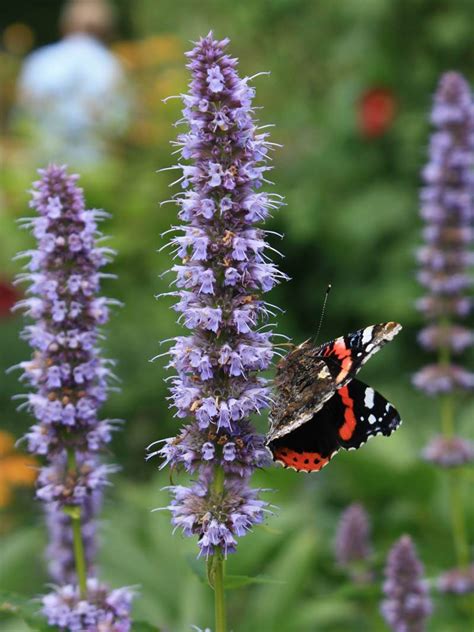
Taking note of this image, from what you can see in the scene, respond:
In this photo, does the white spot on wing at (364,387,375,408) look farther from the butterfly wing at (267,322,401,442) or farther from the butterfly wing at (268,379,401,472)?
the butterfly wing at (267,322,401,442)

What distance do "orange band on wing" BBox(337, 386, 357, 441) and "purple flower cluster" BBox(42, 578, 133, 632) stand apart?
3.16 feet

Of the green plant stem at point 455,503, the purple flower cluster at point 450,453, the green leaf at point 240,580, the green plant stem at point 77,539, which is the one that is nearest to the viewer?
the green leaf at point 240,580

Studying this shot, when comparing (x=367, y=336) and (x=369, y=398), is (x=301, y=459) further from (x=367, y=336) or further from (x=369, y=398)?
(x=367, y=336)

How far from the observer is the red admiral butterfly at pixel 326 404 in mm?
3389

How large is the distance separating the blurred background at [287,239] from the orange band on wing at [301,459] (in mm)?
2542

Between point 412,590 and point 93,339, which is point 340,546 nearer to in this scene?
point 412,590

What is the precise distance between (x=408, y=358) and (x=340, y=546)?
5957mm

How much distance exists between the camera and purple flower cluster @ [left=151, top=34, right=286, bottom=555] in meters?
2.94

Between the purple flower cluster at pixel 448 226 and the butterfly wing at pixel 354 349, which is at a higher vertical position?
the purple flower cluster at pixel 448 226

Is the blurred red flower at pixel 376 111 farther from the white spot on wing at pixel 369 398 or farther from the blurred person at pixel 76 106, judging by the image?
the white spot on wing at pixel 369 398

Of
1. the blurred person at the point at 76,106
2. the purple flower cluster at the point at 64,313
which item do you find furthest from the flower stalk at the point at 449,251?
the blurred person at the point at 76,106

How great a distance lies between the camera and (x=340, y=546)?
17.2 ft

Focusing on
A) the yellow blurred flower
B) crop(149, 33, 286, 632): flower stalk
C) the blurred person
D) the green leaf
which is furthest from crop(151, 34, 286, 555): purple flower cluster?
the blurred person

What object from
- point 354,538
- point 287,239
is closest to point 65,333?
point 354,538
